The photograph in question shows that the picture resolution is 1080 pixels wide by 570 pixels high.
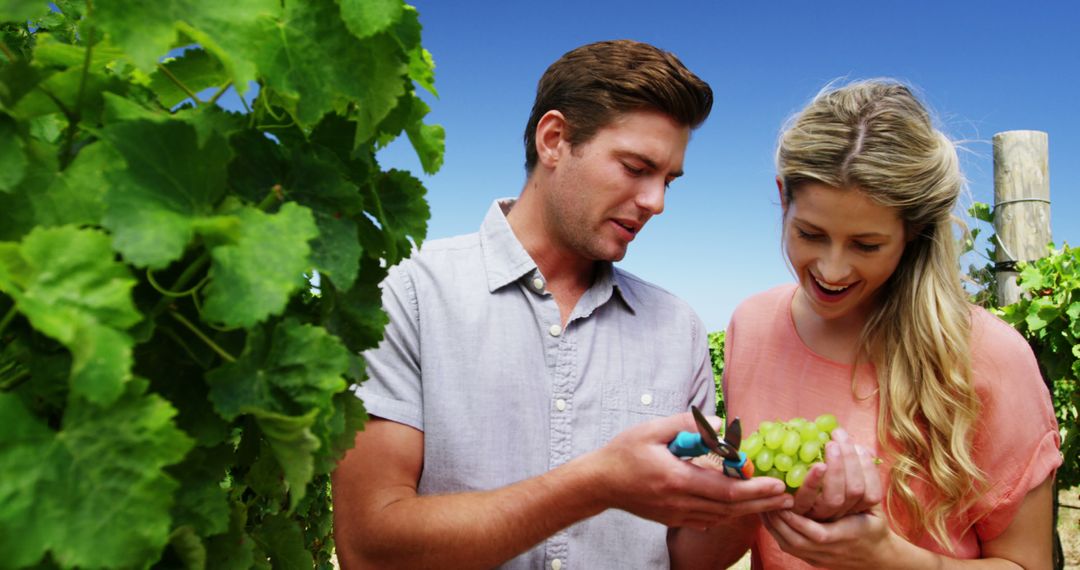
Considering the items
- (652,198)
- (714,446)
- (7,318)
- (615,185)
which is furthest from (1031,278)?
(7,318)

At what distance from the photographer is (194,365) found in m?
0.95

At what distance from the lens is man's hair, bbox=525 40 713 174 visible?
286 centimetres

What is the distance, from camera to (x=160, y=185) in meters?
0.86

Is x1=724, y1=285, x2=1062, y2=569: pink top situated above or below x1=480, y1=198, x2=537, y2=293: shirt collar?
below

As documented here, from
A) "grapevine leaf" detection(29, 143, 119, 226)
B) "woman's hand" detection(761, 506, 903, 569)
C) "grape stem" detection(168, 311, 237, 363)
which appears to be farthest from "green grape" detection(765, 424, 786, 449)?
"grapevine leaf" detection(29, 143, 119, 226)

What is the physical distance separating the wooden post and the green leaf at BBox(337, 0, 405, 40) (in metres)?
5.85

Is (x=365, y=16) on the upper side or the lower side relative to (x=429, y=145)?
upper

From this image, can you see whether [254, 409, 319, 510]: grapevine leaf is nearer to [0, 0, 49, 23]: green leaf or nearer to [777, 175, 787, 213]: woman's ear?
[0, 0, 49, 23]: green leaf

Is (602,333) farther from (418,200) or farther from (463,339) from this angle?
(418,200)

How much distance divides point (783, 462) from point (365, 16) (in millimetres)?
1738

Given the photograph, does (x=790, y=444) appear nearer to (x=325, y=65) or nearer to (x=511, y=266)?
(x=511, y=266)

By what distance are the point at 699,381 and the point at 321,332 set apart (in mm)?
2237

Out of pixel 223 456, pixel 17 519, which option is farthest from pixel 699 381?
pixel 17 519

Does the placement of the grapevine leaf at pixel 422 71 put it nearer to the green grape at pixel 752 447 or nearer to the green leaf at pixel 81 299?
the green leaf at pixel 81 299
